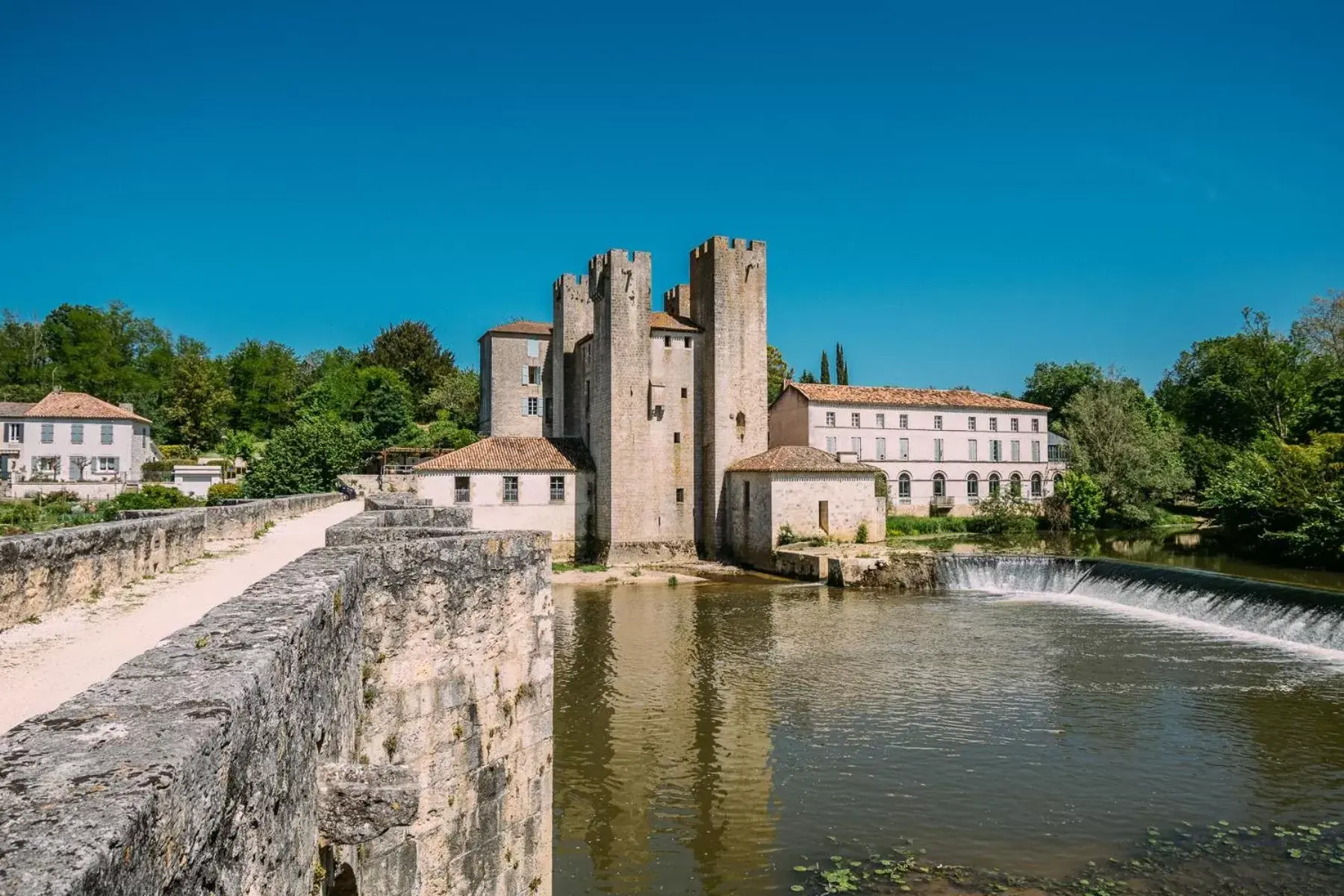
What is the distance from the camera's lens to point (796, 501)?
36938 millimetres

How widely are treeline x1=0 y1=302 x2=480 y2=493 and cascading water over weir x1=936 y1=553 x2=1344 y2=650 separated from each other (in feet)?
102

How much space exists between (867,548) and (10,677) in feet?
110

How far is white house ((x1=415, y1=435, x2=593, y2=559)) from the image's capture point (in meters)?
36.9

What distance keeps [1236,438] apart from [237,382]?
73.3 meters

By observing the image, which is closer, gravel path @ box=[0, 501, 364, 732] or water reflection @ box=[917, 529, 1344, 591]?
gravel path @ box=[0, 501, 364, 732]

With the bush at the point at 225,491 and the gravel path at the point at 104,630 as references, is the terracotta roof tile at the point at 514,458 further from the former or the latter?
the gravel path at the point at 104,630

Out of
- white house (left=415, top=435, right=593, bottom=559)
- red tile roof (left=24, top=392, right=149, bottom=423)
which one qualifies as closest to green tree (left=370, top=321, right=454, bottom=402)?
red tile roof (left=24, top=392, right=149, bottom=423)

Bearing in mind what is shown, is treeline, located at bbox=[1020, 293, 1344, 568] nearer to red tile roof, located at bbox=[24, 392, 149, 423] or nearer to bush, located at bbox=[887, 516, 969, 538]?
bush, located at bbox=[887, 516, 969, 538]

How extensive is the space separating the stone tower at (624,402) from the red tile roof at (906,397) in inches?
588

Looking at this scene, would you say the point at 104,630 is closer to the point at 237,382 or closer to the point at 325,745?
the point at 325,745

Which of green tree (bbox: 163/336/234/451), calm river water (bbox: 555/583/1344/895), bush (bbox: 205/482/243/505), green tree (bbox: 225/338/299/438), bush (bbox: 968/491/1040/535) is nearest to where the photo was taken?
calm river water (bbox: 555/583/1344/895)

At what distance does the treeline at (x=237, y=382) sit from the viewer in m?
56.6

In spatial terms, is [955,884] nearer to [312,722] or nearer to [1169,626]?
[312,722]

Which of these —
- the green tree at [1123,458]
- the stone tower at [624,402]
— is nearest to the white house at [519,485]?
the stone tower at [624,402]
